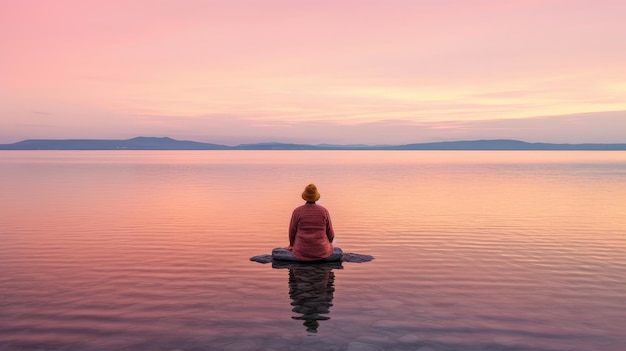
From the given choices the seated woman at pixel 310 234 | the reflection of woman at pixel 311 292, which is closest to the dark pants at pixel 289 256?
the seated woman at pixel 310 234

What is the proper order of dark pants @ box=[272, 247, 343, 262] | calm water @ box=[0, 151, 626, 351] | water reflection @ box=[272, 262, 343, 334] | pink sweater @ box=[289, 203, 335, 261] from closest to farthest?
calm water @ box=[0, 151, 626, 351] → water reflection @ box=[272, 262, 343, 334] → pink sweater @ box=[289, 203, 335, 261] → dark pants @ box=[272, 247, 343, 262]

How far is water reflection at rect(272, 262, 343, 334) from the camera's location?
12.8 m

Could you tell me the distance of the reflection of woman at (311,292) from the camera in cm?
1284

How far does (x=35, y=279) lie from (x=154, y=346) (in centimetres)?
776

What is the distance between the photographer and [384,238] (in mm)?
25547

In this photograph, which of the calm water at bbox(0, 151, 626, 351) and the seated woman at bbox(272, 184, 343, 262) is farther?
the seated woman at bbox(272, 184, 343, 262)

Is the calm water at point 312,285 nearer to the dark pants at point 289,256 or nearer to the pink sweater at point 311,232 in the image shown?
the dark pants at point 289,256

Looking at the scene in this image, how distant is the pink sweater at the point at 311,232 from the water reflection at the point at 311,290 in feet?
1.32

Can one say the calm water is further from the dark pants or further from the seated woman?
the seated woman

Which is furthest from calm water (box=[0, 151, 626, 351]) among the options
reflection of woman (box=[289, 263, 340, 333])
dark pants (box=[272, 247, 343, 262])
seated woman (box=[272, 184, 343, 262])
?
seated woman (box=[272, 184, 343, 262])

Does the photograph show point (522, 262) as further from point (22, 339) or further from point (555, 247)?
point (22, 339)

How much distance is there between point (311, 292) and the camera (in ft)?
49.8

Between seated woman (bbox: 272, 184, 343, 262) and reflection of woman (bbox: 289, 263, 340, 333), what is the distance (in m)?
0.54

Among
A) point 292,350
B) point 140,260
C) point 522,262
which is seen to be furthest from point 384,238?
point 292,350
